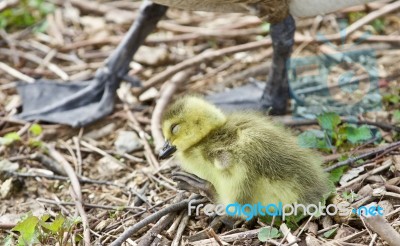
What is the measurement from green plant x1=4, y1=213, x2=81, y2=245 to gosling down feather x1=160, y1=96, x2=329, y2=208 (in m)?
0.45

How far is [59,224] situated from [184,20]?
8.26 feet

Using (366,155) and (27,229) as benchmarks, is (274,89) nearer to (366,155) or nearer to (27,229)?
Result: (366,155)

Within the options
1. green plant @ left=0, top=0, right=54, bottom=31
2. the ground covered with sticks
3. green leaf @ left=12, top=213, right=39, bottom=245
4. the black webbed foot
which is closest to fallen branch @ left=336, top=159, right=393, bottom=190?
the ground covered with sticks

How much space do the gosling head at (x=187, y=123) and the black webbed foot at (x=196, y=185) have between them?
116 mm

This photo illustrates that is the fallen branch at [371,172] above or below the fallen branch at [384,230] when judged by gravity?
below

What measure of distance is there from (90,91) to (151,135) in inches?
21.2

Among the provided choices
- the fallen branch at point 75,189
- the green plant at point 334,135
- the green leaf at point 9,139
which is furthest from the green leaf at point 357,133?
the green leaf at point 9,139

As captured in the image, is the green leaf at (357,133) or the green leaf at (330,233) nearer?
the green leaf at (330,233)

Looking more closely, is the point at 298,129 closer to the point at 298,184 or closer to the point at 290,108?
the point at 290,108

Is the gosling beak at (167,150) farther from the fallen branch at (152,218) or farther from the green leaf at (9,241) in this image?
the green leaf at (9,241)

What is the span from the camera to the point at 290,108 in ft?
11.3

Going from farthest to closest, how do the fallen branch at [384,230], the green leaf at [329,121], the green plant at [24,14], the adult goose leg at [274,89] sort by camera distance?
1. the green plant at [24,14]
2. the adult goose leg at [274,89]
3. the green leaf at [329,121]
4. the fallen branch at [384,230]

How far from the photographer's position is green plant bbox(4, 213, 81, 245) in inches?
90.5

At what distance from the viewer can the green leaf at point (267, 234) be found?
7.31 ft
